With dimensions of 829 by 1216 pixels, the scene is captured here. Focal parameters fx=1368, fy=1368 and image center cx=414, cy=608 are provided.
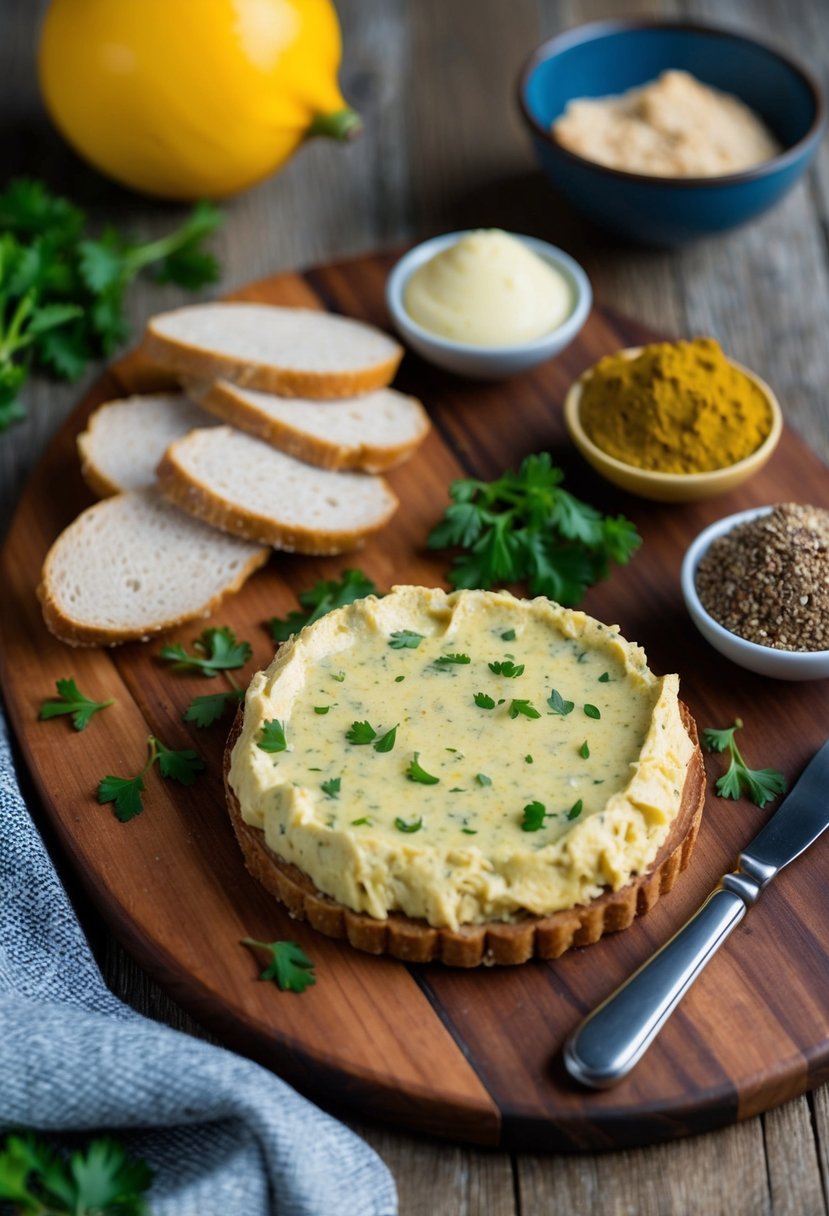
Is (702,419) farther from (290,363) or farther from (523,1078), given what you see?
(523,1078)

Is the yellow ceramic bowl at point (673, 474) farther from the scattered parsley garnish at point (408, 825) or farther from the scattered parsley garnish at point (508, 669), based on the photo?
the scattered parsley garnish at point (408, 825)

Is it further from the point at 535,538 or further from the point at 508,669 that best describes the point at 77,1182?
the point at 535,538

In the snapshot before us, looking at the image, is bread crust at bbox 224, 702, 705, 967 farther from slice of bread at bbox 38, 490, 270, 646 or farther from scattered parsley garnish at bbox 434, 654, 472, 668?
slice of bread at bbox 38, 490, 270, 646

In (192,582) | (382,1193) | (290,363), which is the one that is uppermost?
(290,363)

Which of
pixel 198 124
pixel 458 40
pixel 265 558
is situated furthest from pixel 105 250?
pixel 458 40

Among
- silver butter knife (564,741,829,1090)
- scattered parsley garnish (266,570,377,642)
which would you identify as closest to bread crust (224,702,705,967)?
silver butter knife (564,741,829,1090)

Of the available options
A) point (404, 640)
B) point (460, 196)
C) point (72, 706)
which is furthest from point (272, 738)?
point (460, 196)
